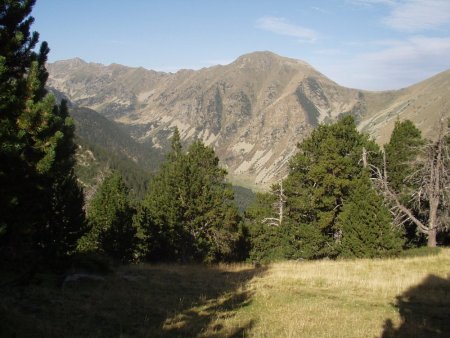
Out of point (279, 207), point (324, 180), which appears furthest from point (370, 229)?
point (279, 207)

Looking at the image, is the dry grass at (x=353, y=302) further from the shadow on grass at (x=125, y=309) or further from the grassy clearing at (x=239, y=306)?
the shadow on grass at (x=125, y=309)

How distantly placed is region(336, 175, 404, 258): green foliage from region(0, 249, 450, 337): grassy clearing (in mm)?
8124

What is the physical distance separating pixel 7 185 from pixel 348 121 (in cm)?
3697

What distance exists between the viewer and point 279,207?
4903 centimetres

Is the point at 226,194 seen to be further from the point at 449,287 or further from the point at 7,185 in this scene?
the point at 7,185

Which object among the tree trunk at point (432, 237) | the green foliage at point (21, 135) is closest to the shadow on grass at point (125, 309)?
the green foliage at point (21, 135)

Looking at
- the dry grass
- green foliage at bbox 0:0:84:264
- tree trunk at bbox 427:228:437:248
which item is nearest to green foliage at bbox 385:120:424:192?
tree trunk at bbox 427:228:437:248

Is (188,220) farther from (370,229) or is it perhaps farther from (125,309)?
(125,309)

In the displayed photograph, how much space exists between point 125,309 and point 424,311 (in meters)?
11.2

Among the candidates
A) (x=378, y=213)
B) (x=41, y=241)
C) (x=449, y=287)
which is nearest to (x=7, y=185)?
(x=41, y=241)

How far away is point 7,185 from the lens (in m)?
11.5

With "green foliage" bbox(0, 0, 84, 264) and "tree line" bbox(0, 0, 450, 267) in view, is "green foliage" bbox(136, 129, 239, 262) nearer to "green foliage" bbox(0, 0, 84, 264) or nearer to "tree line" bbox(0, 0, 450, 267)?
"tree line" bbox(0, 0, 450, 267)

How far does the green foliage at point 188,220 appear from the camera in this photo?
40750 millimetres

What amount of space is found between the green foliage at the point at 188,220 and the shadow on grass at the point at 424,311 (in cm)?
2419
